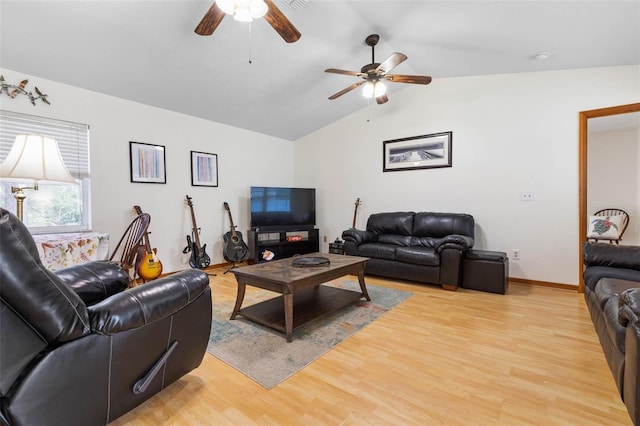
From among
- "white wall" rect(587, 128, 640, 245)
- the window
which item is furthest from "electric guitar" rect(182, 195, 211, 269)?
"white wall" rect(587, 128, 640, 245)

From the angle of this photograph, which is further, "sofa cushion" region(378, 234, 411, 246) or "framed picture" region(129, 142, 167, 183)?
"sofa cushion" region(378, 234, 411, 246)

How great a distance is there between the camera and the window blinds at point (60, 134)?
9.44 ft

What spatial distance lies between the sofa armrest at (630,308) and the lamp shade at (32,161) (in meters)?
3.16

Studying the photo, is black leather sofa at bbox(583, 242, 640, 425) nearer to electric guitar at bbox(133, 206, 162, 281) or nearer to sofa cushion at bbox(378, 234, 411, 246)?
sofa cushion at bbox(378, 234, 411, 246)

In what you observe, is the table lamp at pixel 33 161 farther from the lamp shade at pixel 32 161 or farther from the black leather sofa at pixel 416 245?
the black leather sofa at pixel 416 245

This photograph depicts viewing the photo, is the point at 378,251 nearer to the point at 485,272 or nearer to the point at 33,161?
the point at 485,272

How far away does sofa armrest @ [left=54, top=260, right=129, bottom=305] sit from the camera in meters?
1.62

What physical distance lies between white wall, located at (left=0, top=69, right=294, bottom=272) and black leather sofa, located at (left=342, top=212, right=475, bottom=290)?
2139 millimetres

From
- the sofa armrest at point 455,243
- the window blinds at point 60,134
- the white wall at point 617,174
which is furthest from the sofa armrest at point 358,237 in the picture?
the white wall at point 617,174

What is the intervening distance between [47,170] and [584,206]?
16.6 ft

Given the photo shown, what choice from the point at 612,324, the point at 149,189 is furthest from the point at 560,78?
the point at 149,189

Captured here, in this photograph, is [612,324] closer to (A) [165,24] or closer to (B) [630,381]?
(B) [630,381]

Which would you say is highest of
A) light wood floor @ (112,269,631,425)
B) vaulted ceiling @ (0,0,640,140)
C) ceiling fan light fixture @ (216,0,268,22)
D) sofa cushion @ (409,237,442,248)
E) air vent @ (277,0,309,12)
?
air vent @ (277,0,309,12)

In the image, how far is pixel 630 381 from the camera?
4.16 ft
